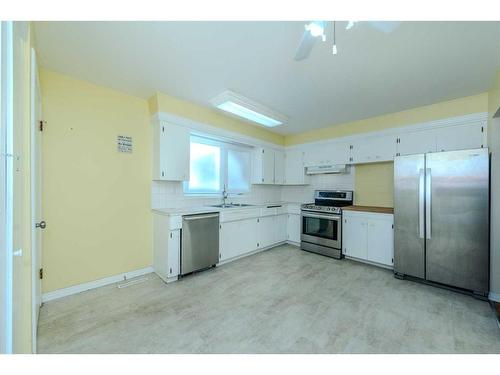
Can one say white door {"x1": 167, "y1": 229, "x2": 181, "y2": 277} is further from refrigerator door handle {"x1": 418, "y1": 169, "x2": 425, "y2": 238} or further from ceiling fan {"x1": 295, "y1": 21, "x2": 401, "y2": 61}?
refrigerator door handle {"x1": 418, "y1": 169, "x2": 425, "y2": 238}

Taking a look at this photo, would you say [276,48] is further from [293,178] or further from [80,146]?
[293,178]

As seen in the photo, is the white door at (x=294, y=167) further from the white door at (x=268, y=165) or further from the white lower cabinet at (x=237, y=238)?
the white lower cabinet at (x=237, y=238)

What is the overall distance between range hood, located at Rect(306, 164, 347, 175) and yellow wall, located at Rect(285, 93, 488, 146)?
56cm

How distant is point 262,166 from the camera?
434 centimetres

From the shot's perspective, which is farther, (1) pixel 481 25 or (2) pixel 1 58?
(1) pixel 481 25

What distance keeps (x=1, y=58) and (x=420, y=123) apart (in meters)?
4.17

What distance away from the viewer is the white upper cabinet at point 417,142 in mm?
2977

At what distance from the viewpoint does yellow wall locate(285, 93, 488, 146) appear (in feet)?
8.89

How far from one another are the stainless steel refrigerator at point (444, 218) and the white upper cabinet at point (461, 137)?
0.52 m

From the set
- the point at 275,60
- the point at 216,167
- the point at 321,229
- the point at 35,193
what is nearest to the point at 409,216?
the point at 321,229

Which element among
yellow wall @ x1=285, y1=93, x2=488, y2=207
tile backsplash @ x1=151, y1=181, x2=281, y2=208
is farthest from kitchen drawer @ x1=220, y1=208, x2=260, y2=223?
yellow wall @ x1=285, y1=93, x2=488, y2=207

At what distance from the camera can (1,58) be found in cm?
88
